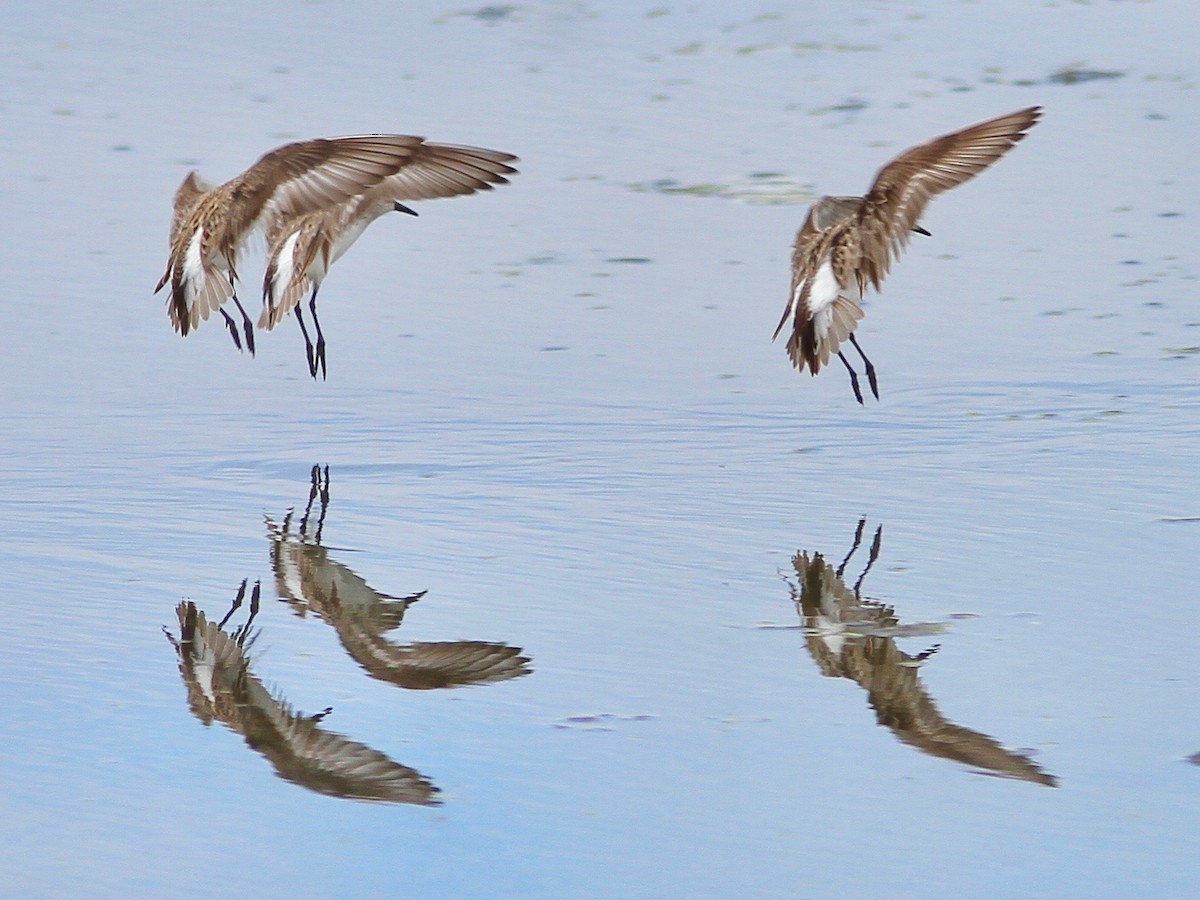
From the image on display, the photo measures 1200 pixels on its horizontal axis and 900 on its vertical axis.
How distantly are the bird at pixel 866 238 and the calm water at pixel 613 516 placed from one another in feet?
1.05

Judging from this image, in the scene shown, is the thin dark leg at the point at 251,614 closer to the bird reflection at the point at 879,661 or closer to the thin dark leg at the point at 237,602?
the thin dark leg at the point at 237,602

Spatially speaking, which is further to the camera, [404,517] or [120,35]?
[120,35]

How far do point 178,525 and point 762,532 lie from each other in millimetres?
1674

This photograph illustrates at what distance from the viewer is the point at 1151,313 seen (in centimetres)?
853

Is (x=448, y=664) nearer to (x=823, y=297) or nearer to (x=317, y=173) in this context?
(x=823, y=297)

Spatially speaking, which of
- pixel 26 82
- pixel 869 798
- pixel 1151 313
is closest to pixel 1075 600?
pixel 869 798

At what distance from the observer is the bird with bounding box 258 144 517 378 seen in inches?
309

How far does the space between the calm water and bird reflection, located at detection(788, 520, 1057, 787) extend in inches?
0.6

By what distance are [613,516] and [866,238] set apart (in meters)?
1.71

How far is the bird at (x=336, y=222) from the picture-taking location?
A: 7.85 metres

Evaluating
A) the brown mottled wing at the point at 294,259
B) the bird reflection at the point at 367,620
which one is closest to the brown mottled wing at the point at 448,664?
the bird reflection at the point at 367,620

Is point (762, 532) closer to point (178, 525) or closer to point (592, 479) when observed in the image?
point (592, 479)

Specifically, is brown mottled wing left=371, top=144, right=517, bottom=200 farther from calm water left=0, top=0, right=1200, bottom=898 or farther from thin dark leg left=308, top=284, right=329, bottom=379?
calm water left=0, top=0, right=1200, bottom=898

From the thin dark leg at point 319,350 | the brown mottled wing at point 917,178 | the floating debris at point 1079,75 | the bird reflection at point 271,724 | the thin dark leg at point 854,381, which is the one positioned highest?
the floating debris at point 1079,75
